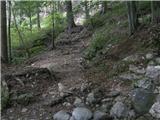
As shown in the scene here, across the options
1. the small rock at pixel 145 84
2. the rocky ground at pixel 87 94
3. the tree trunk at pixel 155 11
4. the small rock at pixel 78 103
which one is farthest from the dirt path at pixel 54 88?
the tree trunk at pixel 155 11

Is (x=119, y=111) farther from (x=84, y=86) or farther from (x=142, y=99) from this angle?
(x=84, y=86)

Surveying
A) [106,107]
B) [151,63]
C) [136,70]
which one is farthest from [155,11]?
[106,107]

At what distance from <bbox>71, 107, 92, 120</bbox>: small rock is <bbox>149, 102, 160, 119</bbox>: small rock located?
3.75ft

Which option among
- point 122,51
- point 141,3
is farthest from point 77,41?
point 122,51

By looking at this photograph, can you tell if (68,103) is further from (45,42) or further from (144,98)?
(45,42)

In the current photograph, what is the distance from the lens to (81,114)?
6.02 metres

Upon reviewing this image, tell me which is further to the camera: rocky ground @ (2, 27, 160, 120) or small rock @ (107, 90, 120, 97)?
small rock @ (107, 90, 120, 97)

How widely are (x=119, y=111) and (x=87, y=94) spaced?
103 centimetres

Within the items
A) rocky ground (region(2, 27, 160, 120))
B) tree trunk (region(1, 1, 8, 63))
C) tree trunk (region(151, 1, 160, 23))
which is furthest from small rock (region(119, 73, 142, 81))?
tree trunk (region(1, 1, 8, 63))

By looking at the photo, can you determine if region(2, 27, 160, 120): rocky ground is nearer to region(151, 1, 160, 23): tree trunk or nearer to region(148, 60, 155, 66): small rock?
region(148, 60, 155, 66): small rock

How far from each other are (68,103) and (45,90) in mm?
927

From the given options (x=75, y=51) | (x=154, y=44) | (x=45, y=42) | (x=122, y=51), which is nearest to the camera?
(x=154, y=44)

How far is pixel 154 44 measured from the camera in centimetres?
770

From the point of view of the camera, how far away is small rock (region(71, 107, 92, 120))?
5.98m
